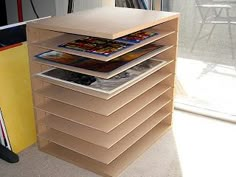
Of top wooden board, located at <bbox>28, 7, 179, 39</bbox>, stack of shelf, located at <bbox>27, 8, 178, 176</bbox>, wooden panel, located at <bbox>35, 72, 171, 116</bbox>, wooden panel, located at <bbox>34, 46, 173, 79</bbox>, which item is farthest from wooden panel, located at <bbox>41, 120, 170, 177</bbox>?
top wooden board, located at <bbox>28, 7, 179, 39</bbox>

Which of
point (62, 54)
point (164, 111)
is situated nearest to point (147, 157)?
point (164, 111)

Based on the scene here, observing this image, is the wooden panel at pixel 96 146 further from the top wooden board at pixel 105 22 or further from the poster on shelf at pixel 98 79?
the top wooden board at pixel 105 22

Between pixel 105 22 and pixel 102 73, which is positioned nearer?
pixel 102 73

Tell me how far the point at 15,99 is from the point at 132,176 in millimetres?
634

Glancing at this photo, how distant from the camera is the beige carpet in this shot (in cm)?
147

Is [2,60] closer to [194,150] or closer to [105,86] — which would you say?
[105,86]

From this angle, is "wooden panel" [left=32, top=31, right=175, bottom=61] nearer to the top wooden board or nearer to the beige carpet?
the top wooden board

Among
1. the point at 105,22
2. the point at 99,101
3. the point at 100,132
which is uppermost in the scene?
the point at 105,22

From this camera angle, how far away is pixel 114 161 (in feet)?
4.99

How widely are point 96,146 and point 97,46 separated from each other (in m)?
0.44

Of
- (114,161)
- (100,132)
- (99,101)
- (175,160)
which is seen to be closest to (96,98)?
(99,101)

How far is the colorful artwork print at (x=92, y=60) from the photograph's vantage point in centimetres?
134

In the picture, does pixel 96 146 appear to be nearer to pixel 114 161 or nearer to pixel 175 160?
pixel 114 161

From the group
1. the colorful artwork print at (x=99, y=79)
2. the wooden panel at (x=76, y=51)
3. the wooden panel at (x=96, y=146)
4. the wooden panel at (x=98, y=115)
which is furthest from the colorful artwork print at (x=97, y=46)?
the wooden panel at (x=96, y=146)
